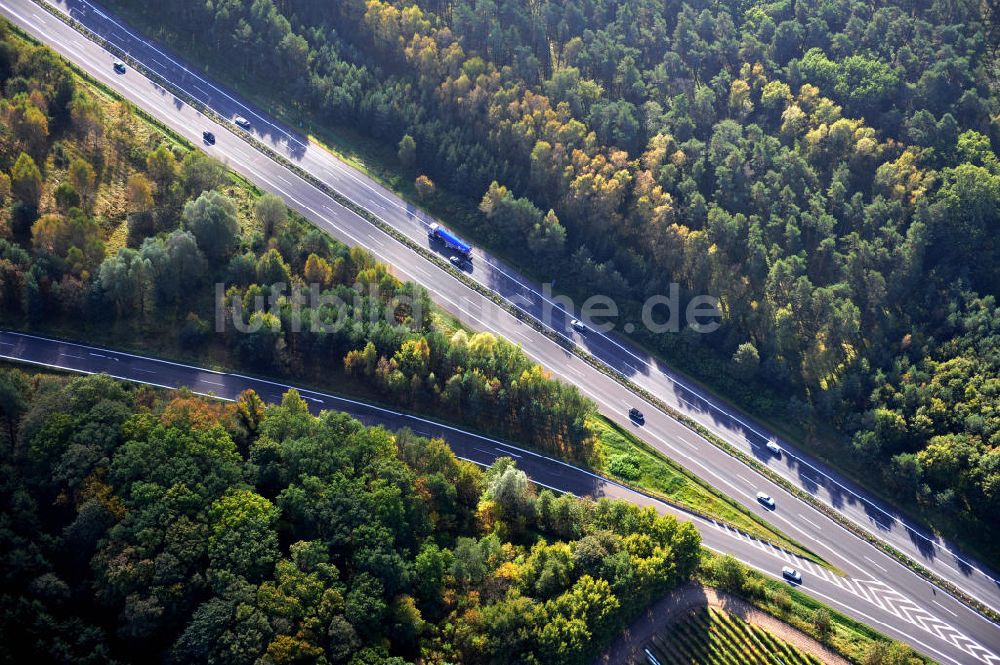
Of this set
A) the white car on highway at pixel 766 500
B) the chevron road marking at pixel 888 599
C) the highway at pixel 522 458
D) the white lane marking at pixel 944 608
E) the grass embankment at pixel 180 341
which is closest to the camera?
the chevron road marking at pixel 888 599

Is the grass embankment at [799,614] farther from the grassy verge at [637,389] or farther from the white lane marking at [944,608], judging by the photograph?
the grassy verge at [637,389]

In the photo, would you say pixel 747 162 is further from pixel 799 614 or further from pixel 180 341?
pixel 180 341

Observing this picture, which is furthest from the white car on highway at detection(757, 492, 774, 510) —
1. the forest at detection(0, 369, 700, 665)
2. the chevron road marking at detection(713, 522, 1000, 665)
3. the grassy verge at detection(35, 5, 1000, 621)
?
the forest at detection(0, 369, 700, 665)

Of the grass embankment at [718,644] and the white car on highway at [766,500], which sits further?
the white car on highway at [766,500]

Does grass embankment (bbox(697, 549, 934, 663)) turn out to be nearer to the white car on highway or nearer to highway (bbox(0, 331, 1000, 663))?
highway (bbox(0, 331, 1000, 663))

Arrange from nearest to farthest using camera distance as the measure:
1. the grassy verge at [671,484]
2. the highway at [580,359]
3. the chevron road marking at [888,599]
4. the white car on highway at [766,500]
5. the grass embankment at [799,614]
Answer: the grass embankment at [799,614]
the chevron road marking at [888,599]
the highway at [580,359]
the grassy verge at [671,484]
the white car on highway at [766,500]

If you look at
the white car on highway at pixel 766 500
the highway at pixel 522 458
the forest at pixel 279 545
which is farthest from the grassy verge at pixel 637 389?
the forest at pixel 279 545
